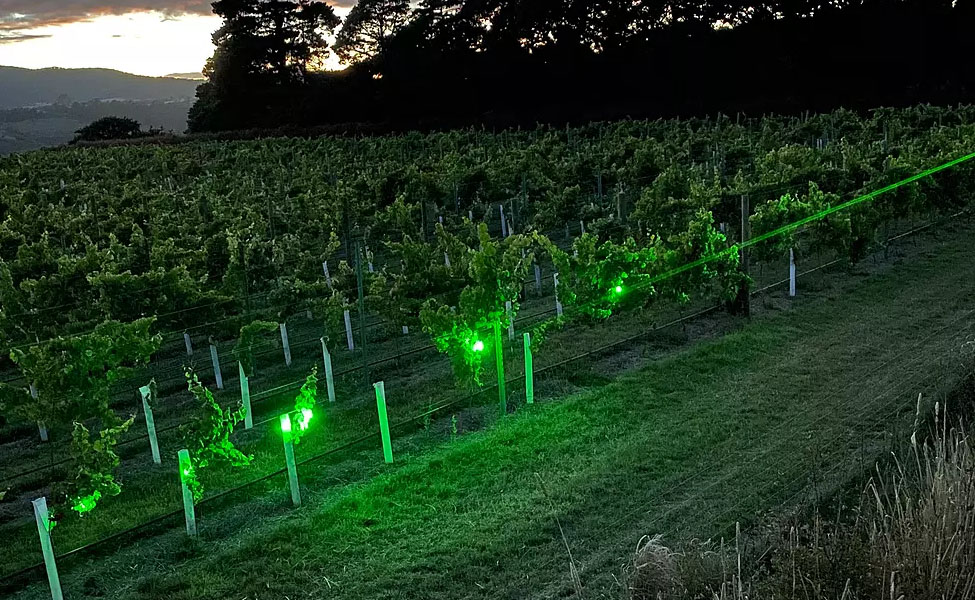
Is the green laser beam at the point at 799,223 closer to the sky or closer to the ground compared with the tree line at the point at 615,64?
closer to the ground

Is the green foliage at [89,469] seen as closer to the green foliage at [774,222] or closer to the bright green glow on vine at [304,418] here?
the bright green glow on vine at [304,418]

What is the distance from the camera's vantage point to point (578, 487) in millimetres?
6602

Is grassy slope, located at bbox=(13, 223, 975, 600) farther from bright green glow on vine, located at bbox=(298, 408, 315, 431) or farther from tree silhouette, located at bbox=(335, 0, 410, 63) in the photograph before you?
tree silhouette, located at bbox=(335, 0, 410, 63)

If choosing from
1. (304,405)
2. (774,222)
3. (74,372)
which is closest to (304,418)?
(304,405)

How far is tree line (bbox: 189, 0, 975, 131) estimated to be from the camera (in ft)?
144

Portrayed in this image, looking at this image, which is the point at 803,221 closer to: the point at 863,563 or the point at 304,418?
the point at 304,418

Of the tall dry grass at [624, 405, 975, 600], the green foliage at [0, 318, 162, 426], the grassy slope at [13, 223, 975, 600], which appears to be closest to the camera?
the tall dry grass at [624, 405, 975, 600]

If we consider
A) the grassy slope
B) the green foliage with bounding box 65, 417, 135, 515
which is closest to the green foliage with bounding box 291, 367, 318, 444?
the grassy slope

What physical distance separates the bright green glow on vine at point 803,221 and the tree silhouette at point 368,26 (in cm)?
5137

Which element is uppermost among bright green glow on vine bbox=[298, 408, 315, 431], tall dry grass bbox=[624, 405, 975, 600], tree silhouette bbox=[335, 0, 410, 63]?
tree silhouette bbox=[335, 0, 410, 63]

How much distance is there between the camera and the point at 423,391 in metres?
9.41


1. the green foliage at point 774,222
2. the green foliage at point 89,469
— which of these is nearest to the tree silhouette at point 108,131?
the green foliage at point 774,222

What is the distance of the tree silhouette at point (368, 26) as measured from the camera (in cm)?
6188

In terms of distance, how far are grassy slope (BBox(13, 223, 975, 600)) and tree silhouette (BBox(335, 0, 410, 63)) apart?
57.0m
